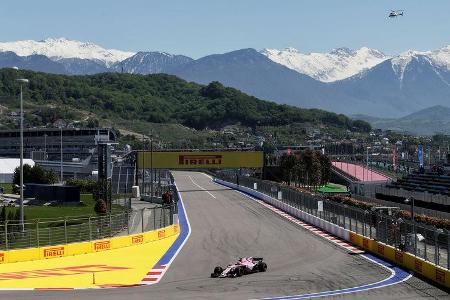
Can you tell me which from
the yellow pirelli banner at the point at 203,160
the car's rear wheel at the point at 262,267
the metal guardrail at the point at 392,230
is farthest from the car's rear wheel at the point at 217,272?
the yellow pirelli banner at the point at 203,160

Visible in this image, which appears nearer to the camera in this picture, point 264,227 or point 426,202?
point 264,227

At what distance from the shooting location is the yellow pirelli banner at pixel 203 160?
97.8 m

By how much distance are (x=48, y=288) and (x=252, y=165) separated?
7330 centimetres

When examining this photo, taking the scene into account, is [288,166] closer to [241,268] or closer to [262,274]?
[262,274]

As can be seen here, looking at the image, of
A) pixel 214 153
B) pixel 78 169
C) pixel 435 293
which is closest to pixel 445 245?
pixel 435 293

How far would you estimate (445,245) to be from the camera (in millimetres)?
27656

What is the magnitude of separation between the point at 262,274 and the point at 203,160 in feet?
227

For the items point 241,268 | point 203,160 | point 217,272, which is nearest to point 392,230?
point 241,268

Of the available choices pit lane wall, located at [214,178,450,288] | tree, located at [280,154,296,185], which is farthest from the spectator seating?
tree, located at [280,154,296,185]

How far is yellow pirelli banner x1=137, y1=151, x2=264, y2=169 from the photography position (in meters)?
97.8

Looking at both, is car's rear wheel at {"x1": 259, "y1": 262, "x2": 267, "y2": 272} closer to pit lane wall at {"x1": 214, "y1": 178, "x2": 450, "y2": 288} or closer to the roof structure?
pit lane wall at {"x1": 214, "y1": 178, "x2": 450, "y2": 288}

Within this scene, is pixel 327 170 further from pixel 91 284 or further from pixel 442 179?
pixel 91 284

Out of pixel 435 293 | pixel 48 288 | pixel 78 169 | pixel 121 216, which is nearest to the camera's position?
pixel 435 293

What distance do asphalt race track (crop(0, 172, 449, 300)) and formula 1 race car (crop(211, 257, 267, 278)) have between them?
1.69ft
